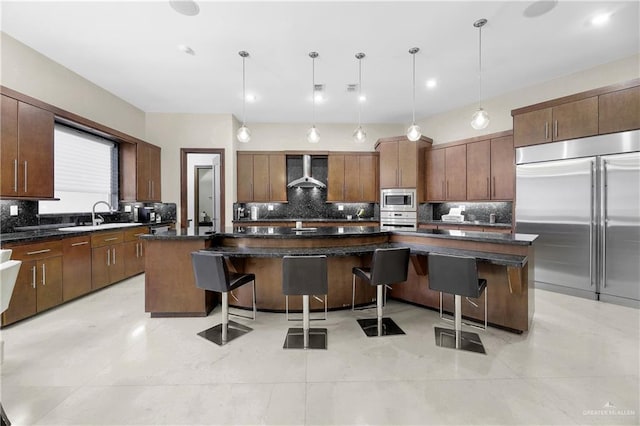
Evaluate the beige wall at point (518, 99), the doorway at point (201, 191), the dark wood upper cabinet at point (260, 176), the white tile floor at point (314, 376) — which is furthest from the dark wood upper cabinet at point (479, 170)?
the doorway at point (201, 191)

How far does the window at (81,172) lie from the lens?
4.05 meters

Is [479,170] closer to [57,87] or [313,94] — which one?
[313,94]

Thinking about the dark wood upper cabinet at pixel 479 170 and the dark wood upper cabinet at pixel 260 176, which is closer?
the dark wood upper cabinet at pixel 479 170

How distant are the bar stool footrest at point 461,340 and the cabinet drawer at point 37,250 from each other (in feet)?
14.3

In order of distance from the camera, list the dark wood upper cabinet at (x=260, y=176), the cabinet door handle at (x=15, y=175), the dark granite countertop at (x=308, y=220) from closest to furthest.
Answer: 1. the cabinet door handle at (x=15, y=175)
2. the dark granite countertop at (x=308, y=220)
3. the dark wood upper cabinet at (x=260, y=176)

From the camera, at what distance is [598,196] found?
3607mm

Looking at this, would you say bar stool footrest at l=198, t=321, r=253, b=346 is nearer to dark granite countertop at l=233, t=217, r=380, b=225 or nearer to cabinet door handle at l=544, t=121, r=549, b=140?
A: dark granite countertop at l=233, t=217, r=380, b=225

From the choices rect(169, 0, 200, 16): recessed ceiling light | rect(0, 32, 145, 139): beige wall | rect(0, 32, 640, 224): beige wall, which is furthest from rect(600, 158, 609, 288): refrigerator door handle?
rect(0, 32, 145, 139): beige wall

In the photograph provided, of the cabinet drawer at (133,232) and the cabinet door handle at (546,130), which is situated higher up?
the cabinet door handle at (546,130)

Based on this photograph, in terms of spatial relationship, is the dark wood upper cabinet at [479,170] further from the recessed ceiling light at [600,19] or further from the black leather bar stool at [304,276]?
the black leather bar stool at [304,276]

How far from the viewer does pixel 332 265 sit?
3209 millimetres

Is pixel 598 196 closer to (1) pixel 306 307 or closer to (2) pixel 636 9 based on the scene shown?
(2) pixel 636 9

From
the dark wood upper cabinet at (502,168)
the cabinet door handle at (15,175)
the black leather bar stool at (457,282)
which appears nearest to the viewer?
the black leather bar stool at (457,282)

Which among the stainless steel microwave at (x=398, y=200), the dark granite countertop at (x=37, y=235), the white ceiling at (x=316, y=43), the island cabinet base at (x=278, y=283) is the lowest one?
the island cabinet base at (x=278, y=283)
